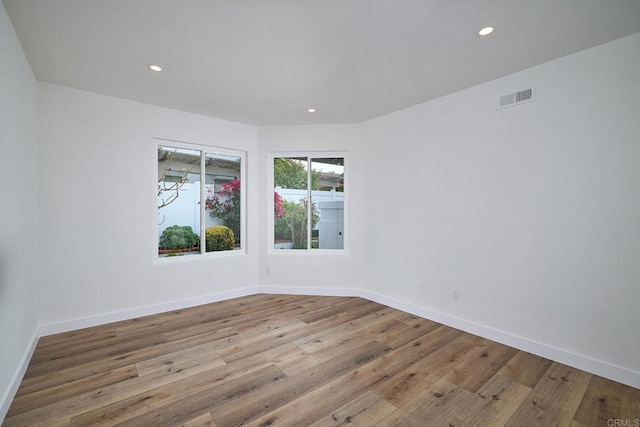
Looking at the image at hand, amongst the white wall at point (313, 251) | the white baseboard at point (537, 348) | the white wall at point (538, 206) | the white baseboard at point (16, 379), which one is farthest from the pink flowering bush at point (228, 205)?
the white baseboard at point (537, 348)

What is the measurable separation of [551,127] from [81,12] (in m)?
3.82

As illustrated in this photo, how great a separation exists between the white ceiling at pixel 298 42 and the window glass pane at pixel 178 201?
873 millimetres

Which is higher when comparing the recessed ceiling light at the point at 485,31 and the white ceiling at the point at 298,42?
the white ceiling at the point at 298,42

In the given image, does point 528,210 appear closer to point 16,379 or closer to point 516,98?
point 516,98

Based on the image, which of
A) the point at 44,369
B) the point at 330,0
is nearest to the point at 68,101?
the point at 44,369

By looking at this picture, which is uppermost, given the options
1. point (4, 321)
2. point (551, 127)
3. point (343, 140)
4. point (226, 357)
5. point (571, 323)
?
point (343, 140)

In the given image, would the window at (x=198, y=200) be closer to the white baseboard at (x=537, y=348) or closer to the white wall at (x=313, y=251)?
the white wall at (x=313, y=251)

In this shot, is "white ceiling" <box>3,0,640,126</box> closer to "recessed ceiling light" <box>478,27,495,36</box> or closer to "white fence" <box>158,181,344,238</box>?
"recessed ceiling light" <box>478,27,495,36</box>

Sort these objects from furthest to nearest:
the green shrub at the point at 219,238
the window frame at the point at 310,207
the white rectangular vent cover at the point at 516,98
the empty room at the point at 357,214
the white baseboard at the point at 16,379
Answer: the window frame at the point at 310,207 → the green shrub at the point at 219,238 → the white rectangular vent cover at the point at 516,98 → the empty room at the point at 357,214 → the white baseboard at the point at 16,379

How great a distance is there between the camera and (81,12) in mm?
1925

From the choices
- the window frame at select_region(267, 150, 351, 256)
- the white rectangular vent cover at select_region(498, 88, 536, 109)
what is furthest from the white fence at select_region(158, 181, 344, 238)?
the white rectangular vent cover at select_region(498, 88, 536, 109)

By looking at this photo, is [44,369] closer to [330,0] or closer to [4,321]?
[4,321]

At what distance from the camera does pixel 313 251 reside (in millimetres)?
4555

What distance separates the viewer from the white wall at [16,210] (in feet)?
6.15
